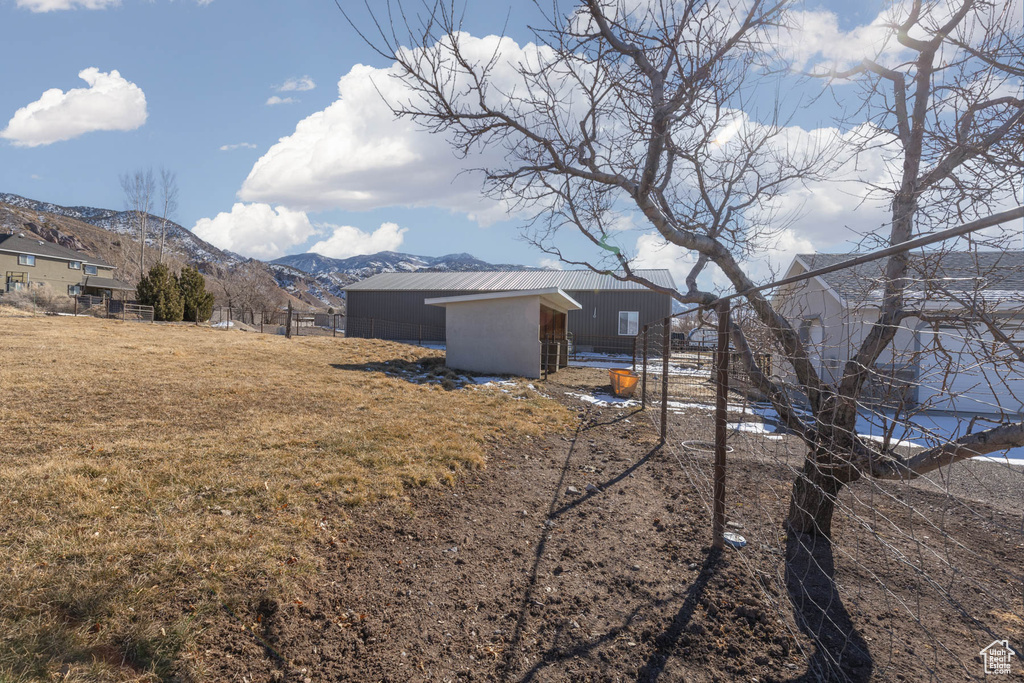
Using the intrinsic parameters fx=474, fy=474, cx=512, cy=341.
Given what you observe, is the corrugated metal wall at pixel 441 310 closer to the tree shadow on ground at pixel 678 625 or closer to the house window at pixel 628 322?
the house window at pixel 628 322

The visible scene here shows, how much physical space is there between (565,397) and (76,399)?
25.6 ft

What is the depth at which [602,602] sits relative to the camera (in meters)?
2.75

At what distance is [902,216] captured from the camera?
3.29 m

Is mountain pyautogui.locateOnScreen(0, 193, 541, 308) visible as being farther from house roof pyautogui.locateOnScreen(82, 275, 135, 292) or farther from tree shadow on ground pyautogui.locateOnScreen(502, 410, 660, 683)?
tree shadow on ground pyautogui.locateOnScreen(502, 410, 660, 683)

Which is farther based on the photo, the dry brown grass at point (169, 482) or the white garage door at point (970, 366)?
the dry brown grass at point (169, 482)

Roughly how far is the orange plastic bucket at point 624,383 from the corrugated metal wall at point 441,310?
39.2 feet

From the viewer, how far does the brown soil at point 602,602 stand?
2203mm

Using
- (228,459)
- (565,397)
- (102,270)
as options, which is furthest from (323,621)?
(102,270)

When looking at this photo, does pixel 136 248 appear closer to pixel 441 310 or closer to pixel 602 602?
pixel 441 310

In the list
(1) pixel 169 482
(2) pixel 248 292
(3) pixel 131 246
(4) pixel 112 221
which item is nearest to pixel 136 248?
(3) pixel 131 246

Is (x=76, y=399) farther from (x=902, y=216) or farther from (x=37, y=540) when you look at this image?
(x=902, y=216)

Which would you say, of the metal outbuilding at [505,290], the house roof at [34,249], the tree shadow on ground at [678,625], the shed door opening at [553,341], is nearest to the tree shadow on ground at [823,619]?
the tree shadow on ground at [678,625]

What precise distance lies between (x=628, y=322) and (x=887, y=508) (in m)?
20.7

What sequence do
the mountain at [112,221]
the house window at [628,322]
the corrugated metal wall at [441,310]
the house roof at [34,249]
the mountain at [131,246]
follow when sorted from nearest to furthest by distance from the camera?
the corrugated metal wall at [441,310]
the house window at [628,322]
the house roof at [34,249]
the mountain at [131,246]
the mountain at [112,221]
